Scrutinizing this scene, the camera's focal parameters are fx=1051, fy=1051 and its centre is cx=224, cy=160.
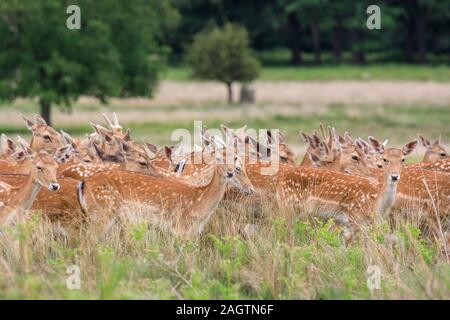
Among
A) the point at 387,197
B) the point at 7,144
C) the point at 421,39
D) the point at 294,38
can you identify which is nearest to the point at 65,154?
the point at 7,144

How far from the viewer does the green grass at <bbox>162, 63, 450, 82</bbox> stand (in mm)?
47812

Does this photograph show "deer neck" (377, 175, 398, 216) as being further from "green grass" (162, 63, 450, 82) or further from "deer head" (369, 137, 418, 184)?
"green grass" (162, 63, 450, 82)

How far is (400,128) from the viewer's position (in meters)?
31.0

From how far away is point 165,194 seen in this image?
28.3ft

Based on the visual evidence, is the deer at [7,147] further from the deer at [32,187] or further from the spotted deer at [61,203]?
the deer at [32,187]

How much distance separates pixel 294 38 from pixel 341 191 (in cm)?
5270

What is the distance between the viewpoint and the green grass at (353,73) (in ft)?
157

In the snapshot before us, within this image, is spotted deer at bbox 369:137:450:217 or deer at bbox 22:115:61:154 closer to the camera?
spotted deer at bbox 369:137:450:217

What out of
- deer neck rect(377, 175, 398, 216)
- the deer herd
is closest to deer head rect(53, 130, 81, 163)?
the deer herd

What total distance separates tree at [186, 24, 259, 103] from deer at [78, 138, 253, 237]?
3448 cm

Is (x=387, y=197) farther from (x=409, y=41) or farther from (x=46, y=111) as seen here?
(x=409, y=41)

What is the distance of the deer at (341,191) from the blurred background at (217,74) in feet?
46.4
